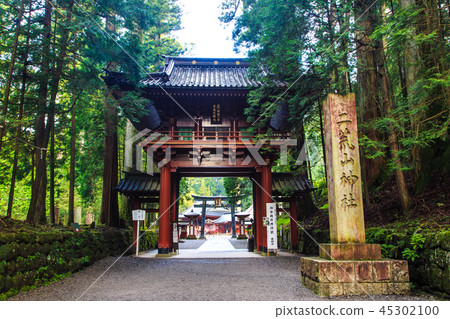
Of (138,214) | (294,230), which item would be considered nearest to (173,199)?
(138,214)

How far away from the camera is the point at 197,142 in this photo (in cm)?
1075

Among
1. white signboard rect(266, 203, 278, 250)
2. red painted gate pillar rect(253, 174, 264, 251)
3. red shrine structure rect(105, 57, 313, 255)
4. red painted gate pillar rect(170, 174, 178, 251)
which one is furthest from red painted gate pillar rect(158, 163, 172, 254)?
white signboard rect(266, 203, 278, 250)

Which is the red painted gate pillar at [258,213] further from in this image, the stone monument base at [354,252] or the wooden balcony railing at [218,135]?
the stone monument base at [354,252]

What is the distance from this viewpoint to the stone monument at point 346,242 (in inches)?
167

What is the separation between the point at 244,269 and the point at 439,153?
5495 mm

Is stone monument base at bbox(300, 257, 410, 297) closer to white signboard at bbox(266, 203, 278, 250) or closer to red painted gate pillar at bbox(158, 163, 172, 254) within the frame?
white signboard at bbox(266, 203, 278, 250)

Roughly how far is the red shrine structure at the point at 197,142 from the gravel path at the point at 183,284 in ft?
11.2

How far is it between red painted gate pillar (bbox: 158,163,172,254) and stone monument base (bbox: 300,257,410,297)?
766cm

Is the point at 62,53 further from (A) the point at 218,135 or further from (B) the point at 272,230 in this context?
(B) the point at 272,230

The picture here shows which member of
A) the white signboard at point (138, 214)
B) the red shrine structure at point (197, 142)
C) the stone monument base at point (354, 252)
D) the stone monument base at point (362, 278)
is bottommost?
the stone monument base at point (362, 278)

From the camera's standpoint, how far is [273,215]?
1067 cm

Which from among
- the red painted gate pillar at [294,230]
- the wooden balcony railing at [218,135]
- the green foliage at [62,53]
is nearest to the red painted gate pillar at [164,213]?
the wooden balcony railing at [218,135]

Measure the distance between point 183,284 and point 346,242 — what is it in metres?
3.28
